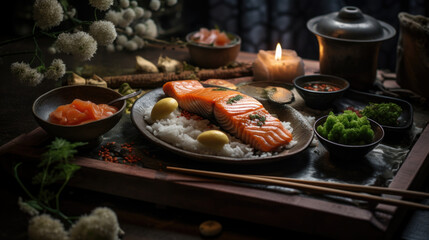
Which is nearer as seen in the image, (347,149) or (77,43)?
(347,149)

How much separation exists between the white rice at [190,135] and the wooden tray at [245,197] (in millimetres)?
172

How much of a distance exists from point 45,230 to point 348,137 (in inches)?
51.4

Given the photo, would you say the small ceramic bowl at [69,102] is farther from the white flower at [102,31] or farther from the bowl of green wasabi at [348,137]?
the bowl of green wasabi at [348,137]

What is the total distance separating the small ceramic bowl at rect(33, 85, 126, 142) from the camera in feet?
6.18

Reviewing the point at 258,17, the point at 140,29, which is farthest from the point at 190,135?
the point at 258,17

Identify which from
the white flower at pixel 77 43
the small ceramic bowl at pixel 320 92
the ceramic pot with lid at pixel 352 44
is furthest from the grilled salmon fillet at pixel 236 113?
the ceramic pot with lid at pixel 352 44

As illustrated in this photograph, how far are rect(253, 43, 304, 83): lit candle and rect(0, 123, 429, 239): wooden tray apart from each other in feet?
3.23

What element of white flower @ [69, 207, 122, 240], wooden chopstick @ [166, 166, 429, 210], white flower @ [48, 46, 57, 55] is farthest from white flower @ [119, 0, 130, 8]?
white flower @ [69, 207, 122, 240]

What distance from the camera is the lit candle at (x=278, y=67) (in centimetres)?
275

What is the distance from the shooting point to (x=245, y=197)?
1.68 metres

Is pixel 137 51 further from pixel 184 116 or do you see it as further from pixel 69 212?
pixel 69 212

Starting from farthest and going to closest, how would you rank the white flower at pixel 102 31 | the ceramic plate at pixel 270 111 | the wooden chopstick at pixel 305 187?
the white flower at pixel 102 31 → the ceramic plate at pixel 270 111 → the wooden chopstick at pixel 305 187

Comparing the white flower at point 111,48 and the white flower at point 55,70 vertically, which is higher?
the white flower at point 55,70

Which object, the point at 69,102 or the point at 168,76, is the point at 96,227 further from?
the point at 168,76
